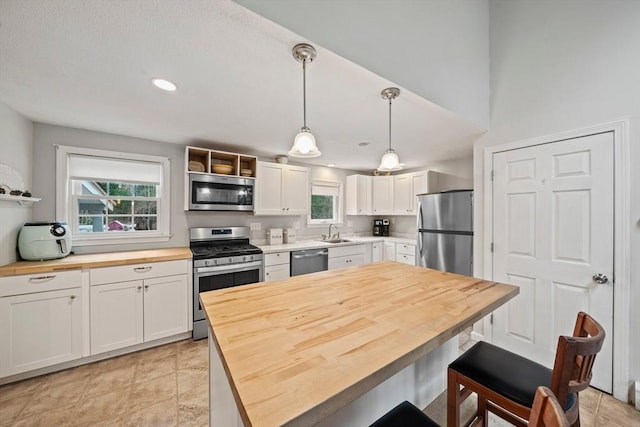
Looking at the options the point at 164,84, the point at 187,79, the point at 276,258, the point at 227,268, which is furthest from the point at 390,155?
the point at 227,268

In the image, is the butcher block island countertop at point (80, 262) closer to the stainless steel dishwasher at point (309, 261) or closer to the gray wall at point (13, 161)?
the gray wall at point (13, 161)

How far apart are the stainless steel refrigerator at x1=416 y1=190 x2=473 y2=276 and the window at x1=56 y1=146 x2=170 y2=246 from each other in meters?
3.61

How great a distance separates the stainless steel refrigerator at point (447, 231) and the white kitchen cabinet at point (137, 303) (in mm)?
3226

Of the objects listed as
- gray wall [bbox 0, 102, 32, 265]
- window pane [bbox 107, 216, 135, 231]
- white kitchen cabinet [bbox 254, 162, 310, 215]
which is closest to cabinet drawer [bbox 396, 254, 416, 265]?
white kitchen cabinet [bbox 254, 162, 310, 215]

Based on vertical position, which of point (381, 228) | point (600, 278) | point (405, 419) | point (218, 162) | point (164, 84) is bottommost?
point (405, 419)

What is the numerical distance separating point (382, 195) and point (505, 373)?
3837 millimetres

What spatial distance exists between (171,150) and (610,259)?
4.52 metres

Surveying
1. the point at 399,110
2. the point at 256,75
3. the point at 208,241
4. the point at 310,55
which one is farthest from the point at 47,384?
the point at 399,110

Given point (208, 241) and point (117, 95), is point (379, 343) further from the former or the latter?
point (208, 241)

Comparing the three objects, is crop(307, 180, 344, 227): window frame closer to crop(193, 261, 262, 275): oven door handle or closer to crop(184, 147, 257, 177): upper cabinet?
crop(184, 147, 257, 177): upper cabinet

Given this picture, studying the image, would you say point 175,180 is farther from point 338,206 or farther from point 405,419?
point 405,419

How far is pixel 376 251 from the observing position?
14.9ft

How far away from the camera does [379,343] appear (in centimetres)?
87

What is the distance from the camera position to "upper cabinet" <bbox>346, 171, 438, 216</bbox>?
4461 mm
